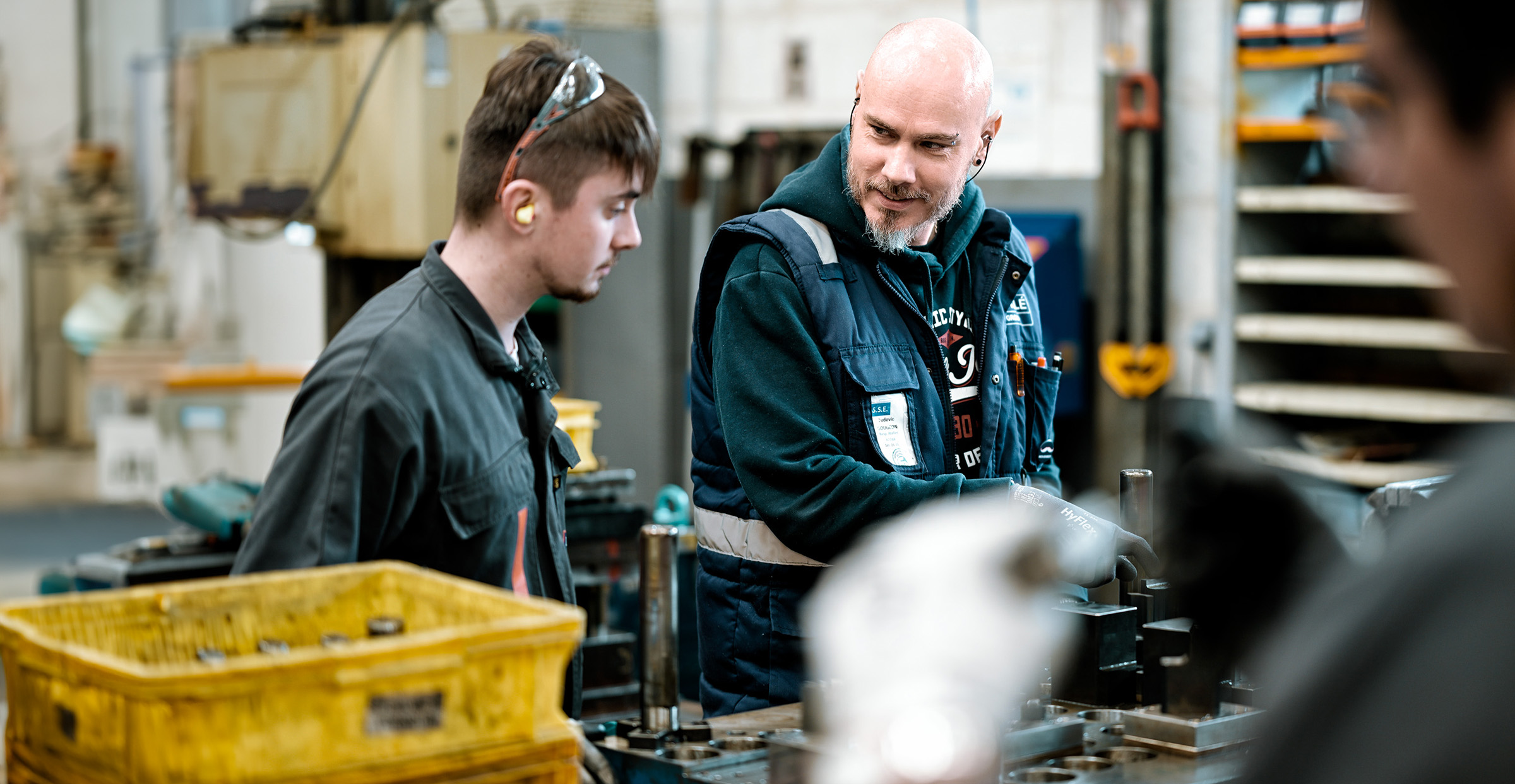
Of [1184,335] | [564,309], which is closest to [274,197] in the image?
[564,309]

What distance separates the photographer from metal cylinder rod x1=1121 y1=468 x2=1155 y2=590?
1.88 metres

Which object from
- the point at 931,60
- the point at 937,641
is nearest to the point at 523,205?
the point at 931,60

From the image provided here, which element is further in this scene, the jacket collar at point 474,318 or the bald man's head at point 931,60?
the bald man's head at point 931,60

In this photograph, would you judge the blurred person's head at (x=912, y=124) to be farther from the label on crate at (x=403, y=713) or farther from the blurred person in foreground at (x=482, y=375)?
the label on crate at (x=403, y=713)

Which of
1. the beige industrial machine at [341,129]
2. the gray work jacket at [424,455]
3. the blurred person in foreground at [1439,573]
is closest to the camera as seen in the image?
the blurred person in foreground at [1439,573]

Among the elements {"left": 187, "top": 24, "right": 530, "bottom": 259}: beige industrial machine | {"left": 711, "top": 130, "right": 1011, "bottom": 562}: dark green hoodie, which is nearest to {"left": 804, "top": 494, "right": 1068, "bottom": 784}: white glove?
{"left": 711, "top": 130, "right": 1011, "bottom": 562}: dark green hoodie

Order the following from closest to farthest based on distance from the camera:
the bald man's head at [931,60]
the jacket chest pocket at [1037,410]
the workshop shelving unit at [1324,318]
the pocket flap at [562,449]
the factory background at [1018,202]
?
the pocket flap at [562,449], the bald man's head at [931,60], the jacket chest pocket at [1037,410], the workshop shelving unit at [1324,318], the factory background at [1018,202]

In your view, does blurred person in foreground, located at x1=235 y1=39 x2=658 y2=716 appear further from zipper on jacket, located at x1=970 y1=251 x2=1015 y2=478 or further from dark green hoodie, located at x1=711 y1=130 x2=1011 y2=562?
zipper on jacket, located at x1=970 y1=251 x2=1015 y2=478

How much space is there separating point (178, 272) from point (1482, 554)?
7.95 metres

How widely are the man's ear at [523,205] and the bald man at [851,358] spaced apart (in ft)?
1.11

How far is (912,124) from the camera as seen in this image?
1.97 m

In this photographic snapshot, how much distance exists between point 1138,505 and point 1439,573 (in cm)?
126

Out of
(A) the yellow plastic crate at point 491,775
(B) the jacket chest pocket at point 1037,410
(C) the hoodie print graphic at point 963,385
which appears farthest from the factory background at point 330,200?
(A) the yellow plastic crate at point 491,775

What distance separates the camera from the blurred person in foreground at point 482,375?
143cm
